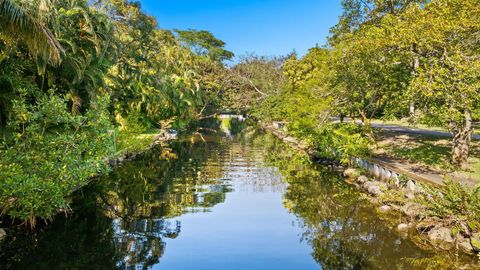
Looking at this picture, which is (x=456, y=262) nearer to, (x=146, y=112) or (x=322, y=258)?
(x=322, y=258)

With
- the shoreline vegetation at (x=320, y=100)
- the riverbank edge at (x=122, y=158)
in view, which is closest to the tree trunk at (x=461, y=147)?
the shoreline vegetation at (x=320, y=100)

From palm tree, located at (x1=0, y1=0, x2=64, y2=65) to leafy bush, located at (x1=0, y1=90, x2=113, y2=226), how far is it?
1583 millimetres

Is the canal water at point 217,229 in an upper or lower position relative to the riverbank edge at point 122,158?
lower

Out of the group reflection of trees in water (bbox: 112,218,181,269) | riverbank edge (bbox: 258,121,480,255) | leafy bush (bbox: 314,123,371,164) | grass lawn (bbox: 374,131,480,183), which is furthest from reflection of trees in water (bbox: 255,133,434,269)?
grass lawn (bbox: 374,131,480,183)

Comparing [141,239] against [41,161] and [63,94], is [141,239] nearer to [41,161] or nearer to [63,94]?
[41,161]

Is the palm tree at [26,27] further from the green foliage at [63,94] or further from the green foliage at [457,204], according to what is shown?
the green foliage at [457,204]

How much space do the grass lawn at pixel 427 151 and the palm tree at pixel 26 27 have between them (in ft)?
59.6

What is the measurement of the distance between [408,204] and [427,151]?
1210cm

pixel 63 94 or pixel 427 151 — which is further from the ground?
pixel 63 94

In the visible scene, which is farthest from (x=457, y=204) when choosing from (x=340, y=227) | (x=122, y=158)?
(x=122, y=158)

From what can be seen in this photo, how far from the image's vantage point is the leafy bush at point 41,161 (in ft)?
40.8

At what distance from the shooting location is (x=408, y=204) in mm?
17234

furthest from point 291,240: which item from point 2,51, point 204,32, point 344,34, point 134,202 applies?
point 204,32

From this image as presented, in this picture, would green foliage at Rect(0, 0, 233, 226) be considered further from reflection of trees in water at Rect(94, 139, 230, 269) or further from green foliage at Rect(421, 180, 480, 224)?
green foliage at Rect(421, 180, 480, 224)
